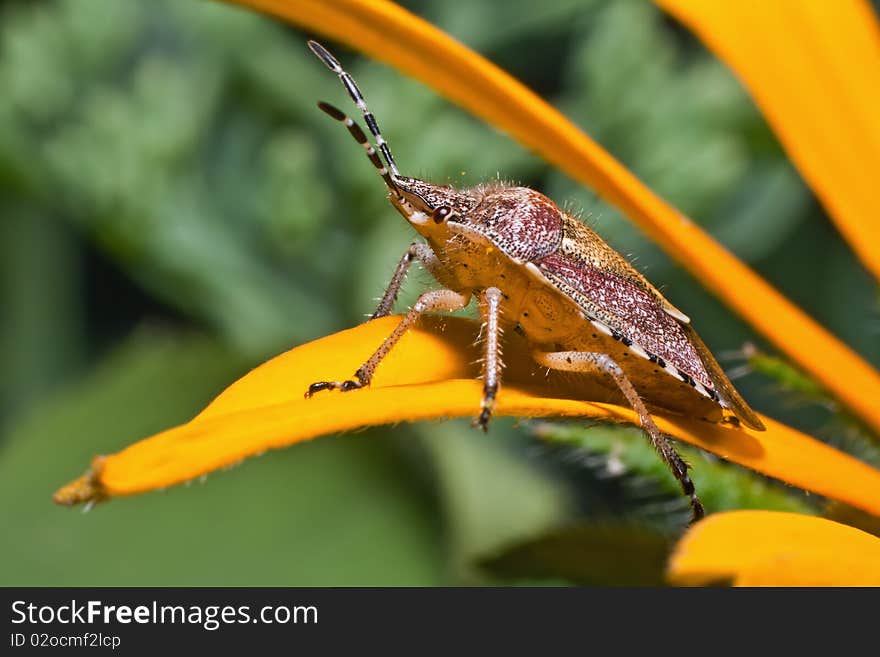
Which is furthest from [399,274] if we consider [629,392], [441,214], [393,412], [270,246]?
[270,246]

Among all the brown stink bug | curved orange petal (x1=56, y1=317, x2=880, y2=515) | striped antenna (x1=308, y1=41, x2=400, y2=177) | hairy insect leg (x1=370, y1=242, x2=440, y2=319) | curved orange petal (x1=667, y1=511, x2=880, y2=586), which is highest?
striped antenna (x1=308, y1=41, x2=400, y2=177)

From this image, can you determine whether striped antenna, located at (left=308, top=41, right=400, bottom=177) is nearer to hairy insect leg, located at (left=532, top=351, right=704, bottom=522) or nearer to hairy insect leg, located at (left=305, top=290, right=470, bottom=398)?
hairy insect leg, located at (left=305, top=290, right=470, bottom=398)

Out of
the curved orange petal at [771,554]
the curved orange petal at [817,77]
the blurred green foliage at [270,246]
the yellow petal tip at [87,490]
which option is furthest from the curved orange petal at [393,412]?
the blurred green foliage at [270,246]

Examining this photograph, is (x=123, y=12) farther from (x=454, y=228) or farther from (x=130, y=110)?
(x=454, y=228)

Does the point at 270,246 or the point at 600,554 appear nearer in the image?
the point at 600,554

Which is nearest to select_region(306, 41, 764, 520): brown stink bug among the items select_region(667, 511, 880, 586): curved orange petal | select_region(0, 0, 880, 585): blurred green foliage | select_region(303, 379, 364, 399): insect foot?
select_region(303, 379, 364, 399): insect foot

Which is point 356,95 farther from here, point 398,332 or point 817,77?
point 817,77
